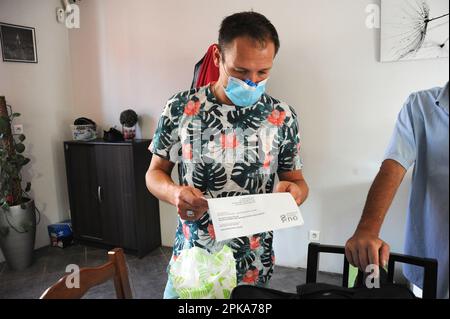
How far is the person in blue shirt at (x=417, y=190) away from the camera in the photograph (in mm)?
458

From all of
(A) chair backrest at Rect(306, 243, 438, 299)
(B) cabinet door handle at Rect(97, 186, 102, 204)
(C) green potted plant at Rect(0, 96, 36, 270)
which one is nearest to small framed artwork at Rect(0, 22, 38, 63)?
(C) green potted plant at Rect(0, 96, 36, 270)

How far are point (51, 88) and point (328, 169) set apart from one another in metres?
2.66

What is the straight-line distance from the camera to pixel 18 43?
2783 mm

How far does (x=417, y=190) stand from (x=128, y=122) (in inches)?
101

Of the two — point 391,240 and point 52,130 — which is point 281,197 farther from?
point 52,130

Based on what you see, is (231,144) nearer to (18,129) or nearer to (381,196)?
(381,196)

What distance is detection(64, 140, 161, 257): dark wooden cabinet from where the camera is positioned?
275cm

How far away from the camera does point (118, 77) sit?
298 cm

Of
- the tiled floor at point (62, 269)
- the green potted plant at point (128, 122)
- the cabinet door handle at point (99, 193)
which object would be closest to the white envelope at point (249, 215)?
the tiled floor at point (62, 269)

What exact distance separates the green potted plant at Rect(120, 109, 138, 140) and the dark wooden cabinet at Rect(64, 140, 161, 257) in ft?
0.52

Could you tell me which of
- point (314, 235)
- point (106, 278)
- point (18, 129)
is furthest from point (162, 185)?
point (18, 129)

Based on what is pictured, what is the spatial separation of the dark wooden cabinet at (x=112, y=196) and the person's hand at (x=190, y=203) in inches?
76.4

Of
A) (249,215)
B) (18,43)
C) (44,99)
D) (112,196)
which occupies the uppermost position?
(18,43)
